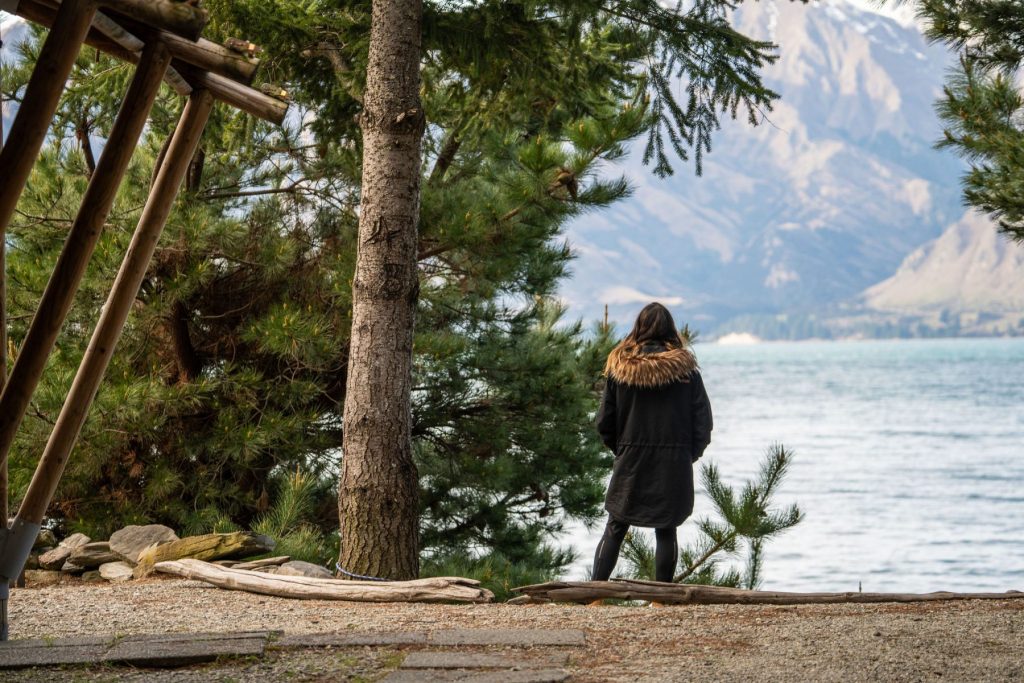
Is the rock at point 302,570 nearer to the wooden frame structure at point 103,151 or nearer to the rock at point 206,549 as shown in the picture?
the rock at point 206,549

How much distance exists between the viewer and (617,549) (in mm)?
6113

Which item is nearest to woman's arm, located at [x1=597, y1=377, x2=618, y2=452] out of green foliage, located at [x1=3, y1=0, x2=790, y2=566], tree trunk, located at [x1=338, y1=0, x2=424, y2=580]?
tree trunk, located at [x1=338, y1=0, x2=424, y2=580]

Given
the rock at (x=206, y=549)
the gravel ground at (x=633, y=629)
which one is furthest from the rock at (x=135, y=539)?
the gravel ground at (x=633, y=629)

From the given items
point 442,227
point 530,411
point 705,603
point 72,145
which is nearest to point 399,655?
point 705,603

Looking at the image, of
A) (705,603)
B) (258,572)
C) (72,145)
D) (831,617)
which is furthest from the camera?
(72,145)

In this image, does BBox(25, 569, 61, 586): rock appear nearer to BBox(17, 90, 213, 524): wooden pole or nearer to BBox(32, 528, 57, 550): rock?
BBox(32, 528, 57, 550): rock

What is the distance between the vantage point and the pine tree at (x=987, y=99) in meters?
5.54

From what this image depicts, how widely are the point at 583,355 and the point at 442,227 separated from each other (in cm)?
268

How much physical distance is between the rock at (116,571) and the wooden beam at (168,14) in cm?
396

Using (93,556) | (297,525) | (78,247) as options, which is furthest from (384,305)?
(297,525)

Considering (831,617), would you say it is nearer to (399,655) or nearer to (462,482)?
(399,655)

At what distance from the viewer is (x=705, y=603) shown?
537 cm

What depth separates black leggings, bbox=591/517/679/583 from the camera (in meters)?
6.06

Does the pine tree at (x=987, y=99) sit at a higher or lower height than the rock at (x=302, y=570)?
higher
